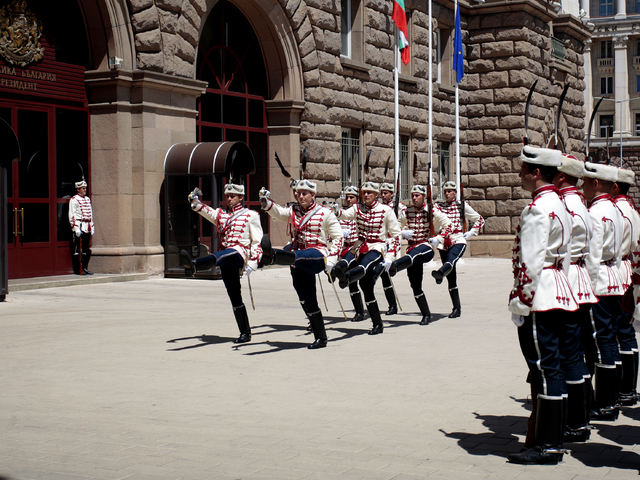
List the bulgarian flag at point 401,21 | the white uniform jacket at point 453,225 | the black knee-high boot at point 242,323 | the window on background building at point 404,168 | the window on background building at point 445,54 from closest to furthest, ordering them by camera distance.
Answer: the black knee-high boot at point 242,323 → the white uniform jacket at point 453,225 → the bulgarian flag at point 401,21 → the window on background building at point 404,168 → the window on background building at point 445,54

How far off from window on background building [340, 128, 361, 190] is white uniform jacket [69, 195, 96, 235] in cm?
795

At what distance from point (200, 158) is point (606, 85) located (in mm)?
65025

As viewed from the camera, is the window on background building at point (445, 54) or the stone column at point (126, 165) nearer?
the stone column at point (126, 165)

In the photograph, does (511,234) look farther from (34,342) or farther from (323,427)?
(323,427)

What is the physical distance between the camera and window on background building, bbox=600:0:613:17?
249 ft

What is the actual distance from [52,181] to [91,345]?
310 inches

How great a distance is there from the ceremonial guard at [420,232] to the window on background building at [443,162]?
49.8ft

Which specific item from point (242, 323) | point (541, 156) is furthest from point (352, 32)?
point (541, 156)

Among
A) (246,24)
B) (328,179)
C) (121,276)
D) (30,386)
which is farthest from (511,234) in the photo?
(30,386)

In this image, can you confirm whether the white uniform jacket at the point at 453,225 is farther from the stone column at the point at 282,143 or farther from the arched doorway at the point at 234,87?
the stone column at the point at 282,143

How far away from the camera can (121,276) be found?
671 inches

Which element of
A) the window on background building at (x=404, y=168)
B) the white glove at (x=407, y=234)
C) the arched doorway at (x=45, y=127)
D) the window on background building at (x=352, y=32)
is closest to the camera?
the white glove at (x=407, y=234)

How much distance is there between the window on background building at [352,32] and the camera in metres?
24.1

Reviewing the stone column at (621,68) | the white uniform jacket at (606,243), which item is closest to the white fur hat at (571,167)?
the white uniform jacket at (606,243)
